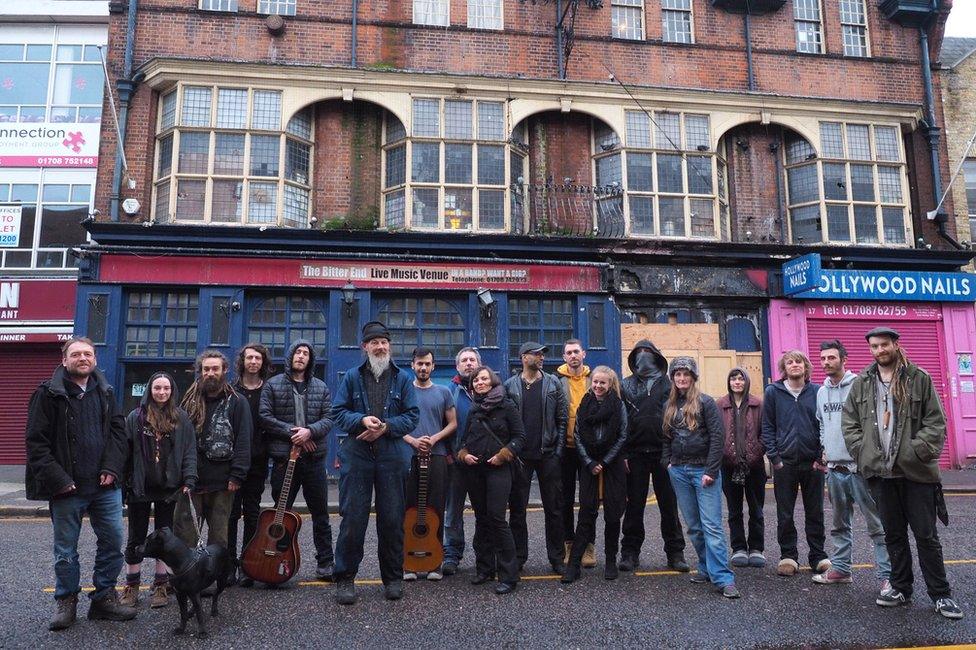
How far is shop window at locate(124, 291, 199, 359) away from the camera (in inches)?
517

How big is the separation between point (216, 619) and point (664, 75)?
1425 cm

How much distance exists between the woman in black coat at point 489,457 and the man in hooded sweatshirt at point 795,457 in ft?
7.70

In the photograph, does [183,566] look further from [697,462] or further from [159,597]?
[697,462]

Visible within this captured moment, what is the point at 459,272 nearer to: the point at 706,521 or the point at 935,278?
the point at 706,521

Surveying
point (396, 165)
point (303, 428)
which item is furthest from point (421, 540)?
point (396, 165)

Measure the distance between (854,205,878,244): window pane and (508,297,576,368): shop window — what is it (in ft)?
21.7

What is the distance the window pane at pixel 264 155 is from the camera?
13.9 metres

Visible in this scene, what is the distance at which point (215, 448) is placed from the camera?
18.1 feet

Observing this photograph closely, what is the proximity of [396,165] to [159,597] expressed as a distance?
10.7 metres

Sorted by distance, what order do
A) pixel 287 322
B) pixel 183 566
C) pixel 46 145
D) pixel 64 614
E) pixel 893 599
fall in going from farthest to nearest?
1. pixel 46 145
2. pixel 287 322
3. pixel 893 599
4. pixel 64 614
5. pixel 183 566

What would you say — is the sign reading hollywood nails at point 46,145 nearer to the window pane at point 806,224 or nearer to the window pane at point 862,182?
the window pane at point 806,224

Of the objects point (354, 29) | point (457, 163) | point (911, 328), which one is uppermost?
point (354, 29)

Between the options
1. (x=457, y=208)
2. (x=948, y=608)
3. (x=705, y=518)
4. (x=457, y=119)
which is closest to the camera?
(x=948, y=608)

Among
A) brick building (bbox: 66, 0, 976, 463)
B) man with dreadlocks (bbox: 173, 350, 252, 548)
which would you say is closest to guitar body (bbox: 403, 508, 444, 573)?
man with dreadlocks (bbox: 173, 350, 252, 548)
